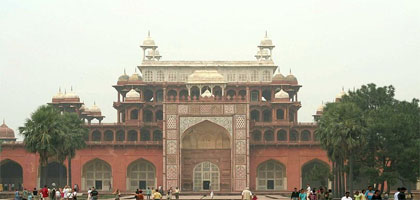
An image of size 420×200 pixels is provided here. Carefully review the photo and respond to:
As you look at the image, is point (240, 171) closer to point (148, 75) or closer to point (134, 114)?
point (134, 114)

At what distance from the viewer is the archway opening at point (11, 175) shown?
251 ft

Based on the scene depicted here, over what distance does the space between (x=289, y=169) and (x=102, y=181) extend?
630 inches

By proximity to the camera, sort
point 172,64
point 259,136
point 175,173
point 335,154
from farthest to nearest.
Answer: point 172,64 → point 259,136 → point 175,173 → point 335,154

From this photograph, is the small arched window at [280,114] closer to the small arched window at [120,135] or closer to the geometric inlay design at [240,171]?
the geometric inlay design at [240,171]

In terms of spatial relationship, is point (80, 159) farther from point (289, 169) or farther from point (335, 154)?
point (335, 154)

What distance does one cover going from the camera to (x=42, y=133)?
55375 millimetres

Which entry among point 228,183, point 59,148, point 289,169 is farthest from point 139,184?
point 59,148

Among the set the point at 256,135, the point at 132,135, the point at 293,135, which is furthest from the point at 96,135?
the point at 293,135

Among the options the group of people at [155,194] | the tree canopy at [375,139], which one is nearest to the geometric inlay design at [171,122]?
the group of people at [155,194]

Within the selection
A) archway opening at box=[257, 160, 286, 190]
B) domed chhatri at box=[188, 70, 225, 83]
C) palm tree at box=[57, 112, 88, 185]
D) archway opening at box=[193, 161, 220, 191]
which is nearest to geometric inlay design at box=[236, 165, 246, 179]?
archway opening at box=[193, 161, 220, 191]

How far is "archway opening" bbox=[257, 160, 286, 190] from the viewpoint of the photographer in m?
75.2

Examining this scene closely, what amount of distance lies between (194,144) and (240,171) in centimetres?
514

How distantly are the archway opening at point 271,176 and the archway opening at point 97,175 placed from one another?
12.9m

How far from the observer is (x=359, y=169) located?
57.5 metres
